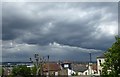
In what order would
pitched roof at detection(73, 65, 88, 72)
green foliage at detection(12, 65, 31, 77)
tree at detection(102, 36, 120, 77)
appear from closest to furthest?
1. tree at detection(102, 36, 120, 77)
2. green foliage at detection(12, 65, 31, 77)
3. pitched roof at detection(73, 65, 88, 72)

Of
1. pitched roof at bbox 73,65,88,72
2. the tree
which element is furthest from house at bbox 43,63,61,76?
the tree

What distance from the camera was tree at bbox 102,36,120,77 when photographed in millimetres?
35375

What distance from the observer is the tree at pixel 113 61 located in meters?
35.4

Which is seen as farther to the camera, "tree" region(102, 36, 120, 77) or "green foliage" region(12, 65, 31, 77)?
"green foliage" region(12, 65, 31, 77)

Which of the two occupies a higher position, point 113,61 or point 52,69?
point 52,69

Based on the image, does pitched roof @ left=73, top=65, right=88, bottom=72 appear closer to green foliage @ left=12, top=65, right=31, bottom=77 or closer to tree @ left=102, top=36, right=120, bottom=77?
green foliage @ left=12, top=65, right=31, bottom=77

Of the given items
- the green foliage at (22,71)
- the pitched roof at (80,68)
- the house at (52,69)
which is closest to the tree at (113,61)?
the green foliage at (22,71)

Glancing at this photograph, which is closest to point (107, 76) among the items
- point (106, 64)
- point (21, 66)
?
point (106, 64)

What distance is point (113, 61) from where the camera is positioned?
35656mm

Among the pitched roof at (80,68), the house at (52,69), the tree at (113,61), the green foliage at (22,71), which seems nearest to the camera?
the tree at (113,61)

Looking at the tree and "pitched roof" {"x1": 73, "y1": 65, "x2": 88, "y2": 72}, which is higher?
"pitched roof" {"x1": 73, "y1": 65, "x2": 88, "y2": 72}

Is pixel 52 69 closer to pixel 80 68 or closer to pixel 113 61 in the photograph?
pixel 80 68

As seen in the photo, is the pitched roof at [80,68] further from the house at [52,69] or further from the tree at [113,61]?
the tree at [113,61]

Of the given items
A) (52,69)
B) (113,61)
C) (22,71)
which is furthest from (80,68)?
(113,61)
